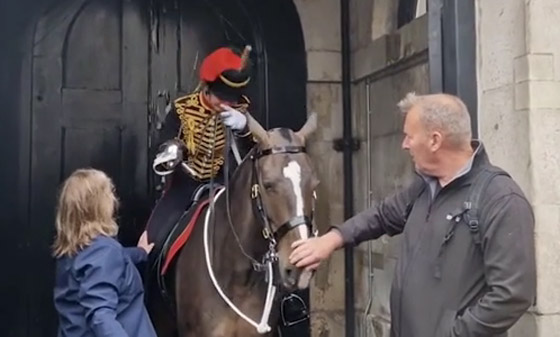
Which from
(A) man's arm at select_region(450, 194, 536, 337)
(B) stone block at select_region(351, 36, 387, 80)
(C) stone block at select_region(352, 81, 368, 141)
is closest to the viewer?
(A) man's arm at select_region(450, 194, 536, 337)

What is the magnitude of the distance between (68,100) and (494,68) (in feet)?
9.14

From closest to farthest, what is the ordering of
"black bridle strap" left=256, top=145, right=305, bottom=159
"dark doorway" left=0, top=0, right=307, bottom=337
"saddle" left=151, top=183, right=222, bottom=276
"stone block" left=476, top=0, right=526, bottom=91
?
1. "stone block" left=476, top=0, right=526, bottom=91
2. "black bridle strap" left=256, top=145, right=305, bottom=159
3. "saddle" left=151, top=183, right=222, bottom=276
4. "dark doorway" left=0, top=0, right=307, bottom=337

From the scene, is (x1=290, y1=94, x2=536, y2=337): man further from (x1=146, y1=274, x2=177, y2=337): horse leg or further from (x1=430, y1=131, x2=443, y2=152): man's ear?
(x1=146, y1=274, x2=177, y2=337): horse leg

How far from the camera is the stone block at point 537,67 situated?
130 inches

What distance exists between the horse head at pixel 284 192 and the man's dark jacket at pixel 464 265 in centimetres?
58

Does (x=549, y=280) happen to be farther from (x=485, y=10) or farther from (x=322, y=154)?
(x=322, y=154)

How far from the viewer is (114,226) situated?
328cm

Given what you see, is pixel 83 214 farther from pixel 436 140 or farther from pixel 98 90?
pixel 98 90

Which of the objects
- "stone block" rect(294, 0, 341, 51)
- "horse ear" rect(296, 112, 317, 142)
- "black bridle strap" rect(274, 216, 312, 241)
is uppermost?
"stone block" rect(294, 0, 341, 51)

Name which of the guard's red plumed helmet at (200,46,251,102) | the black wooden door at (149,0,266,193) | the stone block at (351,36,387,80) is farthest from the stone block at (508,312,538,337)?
the black wooden door at (149,0,266,193)

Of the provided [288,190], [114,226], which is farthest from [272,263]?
[114,226]

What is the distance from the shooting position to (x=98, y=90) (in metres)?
5.27

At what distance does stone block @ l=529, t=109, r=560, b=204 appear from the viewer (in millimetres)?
3275

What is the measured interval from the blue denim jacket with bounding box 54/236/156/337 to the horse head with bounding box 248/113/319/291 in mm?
587
